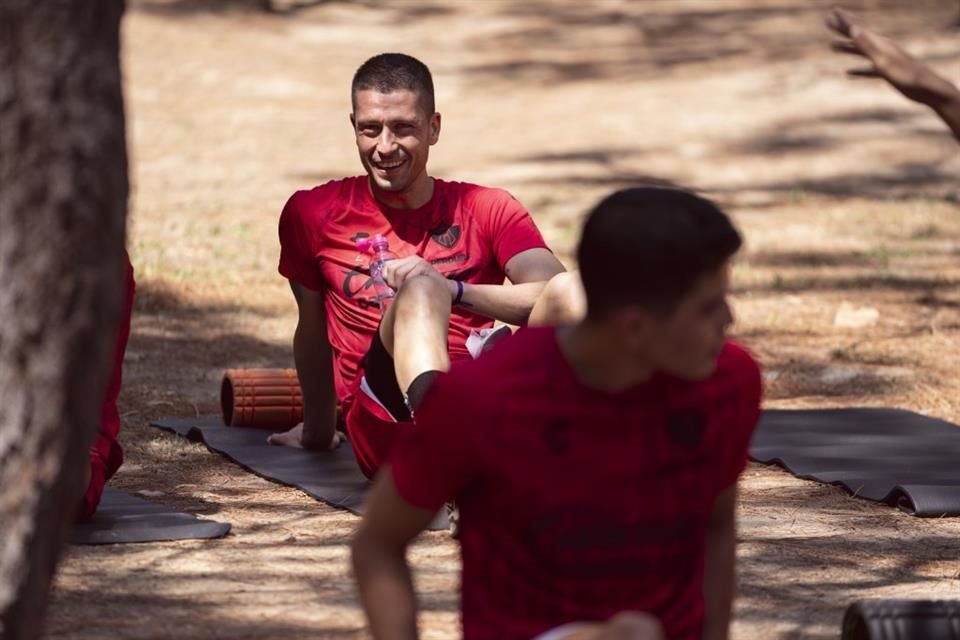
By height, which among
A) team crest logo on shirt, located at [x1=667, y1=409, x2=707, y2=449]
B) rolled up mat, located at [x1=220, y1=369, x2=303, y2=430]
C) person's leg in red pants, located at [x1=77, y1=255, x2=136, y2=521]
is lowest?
rolled up mat, located at [x1=220, y1=369, x2=303, y2=430]

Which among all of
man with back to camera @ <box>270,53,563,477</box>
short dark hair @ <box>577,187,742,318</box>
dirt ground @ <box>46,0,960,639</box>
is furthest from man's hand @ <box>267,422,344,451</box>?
short dark hair @ <box>577,187,742,318</box>

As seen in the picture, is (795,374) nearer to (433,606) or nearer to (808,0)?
(433,606)

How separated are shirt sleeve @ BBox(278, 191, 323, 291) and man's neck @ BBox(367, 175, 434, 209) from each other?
0.26m

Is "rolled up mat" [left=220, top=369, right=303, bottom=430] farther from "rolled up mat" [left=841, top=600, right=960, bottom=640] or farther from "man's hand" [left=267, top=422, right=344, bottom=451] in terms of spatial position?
"rolled up mat" [left=841, top=600, right=960, bottom=640]

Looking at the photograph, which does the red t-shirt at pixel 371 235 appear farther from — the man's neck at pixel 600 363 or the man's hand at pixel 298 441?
the man's neck at pixel 600 363

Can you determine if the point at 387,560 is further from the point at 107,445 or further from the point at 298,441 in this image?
the point at 298,441

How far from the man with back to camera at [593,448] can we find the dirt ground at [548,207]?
4.91ft

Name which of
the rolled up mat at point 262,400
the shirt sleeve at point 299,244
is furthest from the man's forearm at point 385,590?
the rolled up mat at point 262,400

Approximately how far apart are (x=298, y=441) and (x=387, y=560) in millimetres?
4073

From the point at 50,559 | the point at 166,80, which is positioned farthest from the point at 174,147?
the point at 50,559

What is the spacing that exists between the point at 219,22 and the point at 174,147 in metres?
6.56

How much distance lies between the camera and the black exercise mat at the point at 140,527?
18.1 ft

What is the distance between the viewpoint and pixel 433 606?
4.83 metres

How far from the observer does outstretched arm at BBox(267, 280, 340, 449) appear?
6.53 meters
